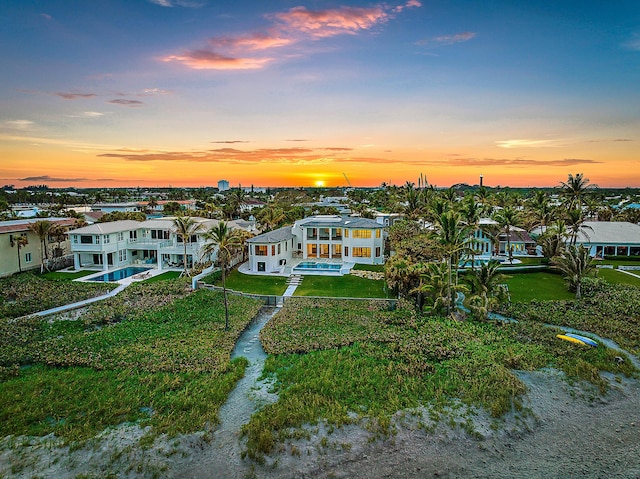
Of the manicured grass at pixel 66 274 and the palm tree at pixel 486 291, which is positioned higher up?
the palm tree at pixel 486 291

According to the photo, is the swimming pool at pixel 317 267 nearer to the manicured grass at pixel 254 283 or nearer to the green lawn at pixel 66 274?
the manicured grass at pixel 254 283

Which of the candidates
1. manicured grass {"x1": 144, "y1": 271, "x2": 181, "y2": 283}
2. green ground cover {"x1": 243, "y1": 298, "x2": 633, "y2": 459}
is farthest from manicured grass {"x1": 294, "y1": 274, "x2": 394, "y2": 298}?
manicured grass {"x1": 144, "y1": 271, "x2": 181, "y2": 283}

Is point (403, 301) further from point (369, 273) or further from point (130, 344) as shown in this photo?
point (130, 344)

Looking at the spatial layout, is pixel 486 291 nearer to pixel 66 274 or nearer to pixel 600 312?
pixel 600 312

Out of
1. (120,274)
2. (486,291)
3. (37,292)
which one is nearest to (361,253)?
(486,291)

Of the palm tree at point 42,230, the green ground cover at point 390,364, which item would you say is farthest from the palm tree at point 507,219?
the palm tree at point 42,230

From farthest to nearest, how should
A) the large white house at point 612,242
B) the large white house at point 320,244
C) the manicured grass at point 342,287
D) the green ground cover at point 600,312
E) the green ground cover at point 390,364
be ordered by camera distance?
the large white house at point 612,242 → the large white house at point 320,244 → the manicured grass at point 342,287 → the green ground cover at point 600,312 → the green ground cover at point 390,364

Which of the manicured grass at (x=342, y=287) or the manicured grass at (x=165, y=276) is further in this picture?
the manicured grass at (x=165, y=276)

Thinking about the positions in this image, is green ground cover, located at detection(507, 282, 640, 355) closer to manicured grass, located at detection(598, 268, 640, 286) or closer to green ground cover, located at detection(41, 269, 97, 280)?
manicured grass, located at detection(598, 268, 640, 286)
